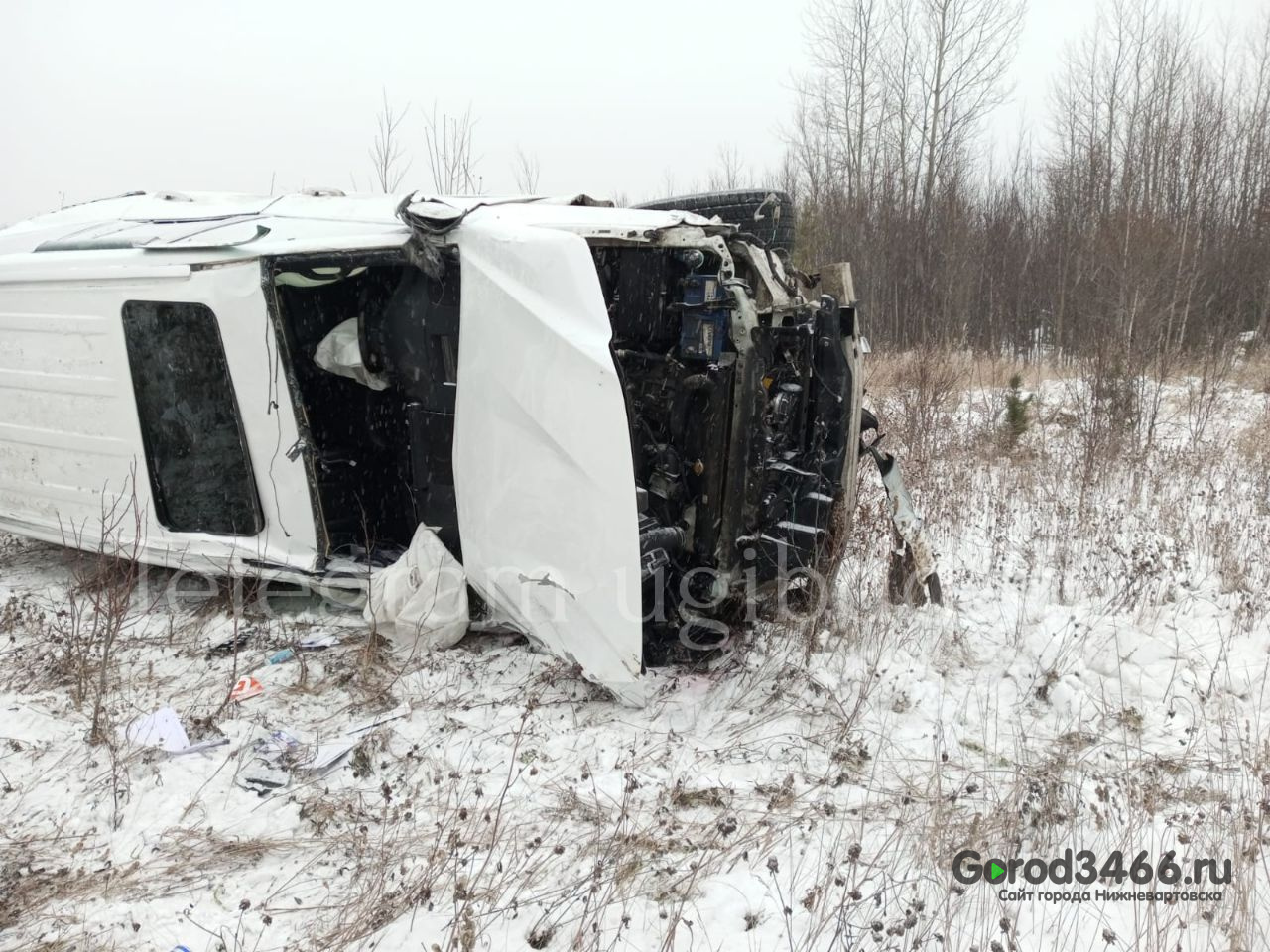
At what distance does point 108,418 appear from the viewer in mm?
4453

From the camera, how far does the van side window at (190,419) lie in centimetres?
421

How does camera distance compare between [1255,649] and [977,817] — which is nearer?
[977,817]

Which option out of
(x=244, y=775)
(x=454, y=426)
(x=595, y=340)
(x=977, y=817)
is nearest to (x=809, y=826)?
(x=977, y=817)

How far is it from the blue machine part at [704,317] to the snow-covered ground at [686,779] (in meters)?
1.40

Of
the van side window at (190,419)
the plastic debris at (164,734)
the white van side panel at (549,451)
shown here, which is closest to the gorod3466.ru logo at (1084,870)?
the white van side panel at (549,451)

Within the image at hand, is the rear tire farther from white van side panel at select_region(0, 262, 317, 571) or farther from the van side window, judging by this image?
the van side window

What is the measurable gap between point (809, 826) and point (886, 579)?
215 centimetres

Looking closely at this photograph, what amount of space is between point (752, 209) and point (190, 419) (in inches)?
124

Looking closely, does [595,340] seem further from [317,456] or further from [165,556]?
[165,556]

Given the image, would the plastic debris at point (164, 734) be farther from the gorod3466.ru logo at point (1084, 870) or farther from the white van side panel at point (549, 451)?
the gorod3466.ru logo at point (1084, 870)

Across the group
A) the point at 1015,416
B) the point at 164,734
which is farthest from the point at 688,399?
the point at 1015,416

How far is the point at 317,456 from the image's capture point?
4230 millimetres

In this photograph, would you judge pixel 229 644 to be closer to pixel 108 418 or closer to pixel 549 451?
pixel 108 418

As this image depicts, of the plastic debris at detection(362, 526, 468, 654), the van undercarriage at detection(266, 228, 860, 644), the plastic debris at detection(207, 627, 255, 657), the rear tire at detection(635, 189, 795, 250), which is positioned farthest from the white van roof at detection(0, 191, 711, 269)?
the plastic debris at detection(207, 627, 255, 657)
